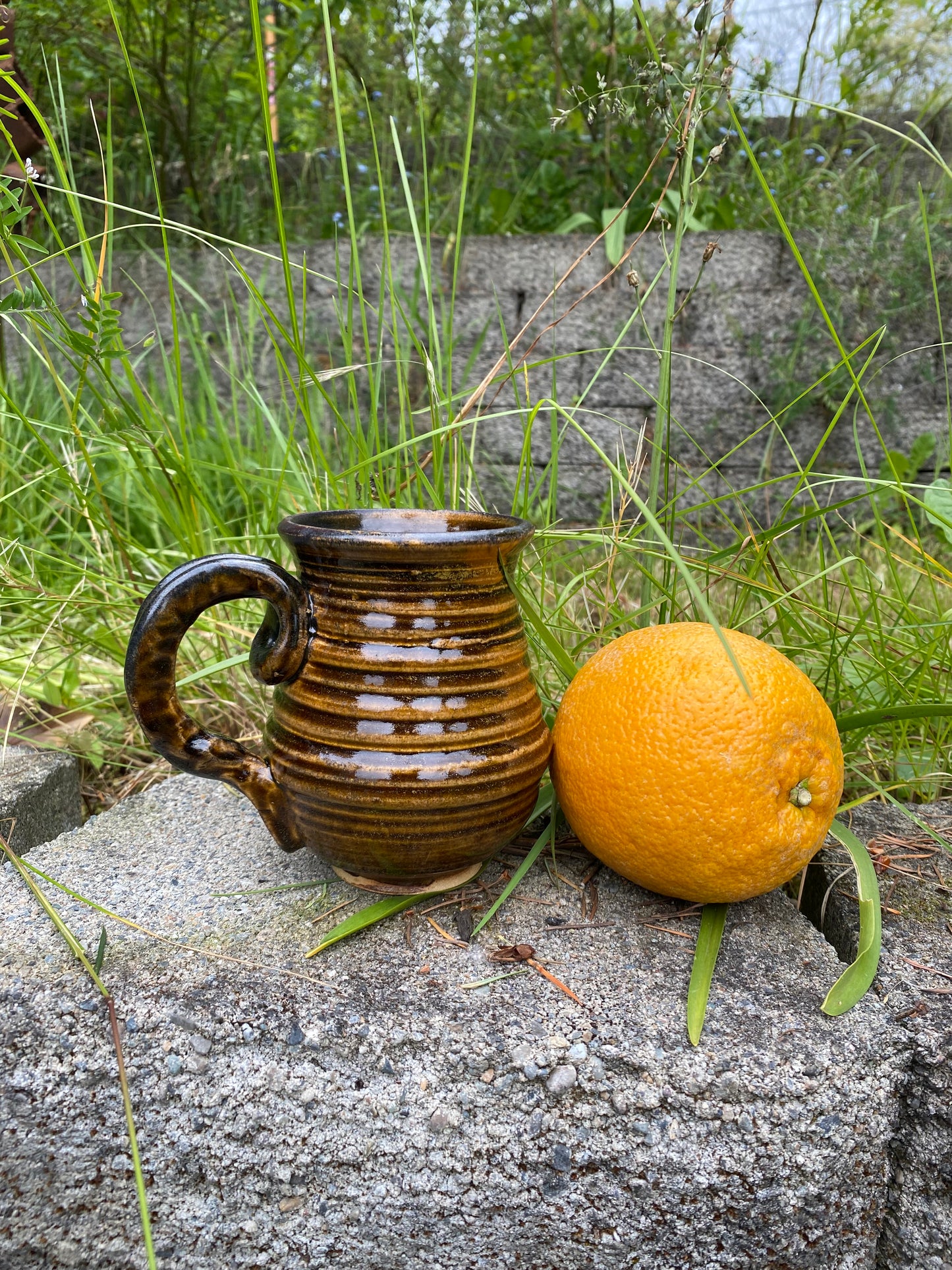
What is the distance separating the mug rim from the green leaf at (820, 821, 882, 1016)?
624 millimetres

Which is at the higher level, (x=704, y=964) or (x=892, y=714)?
(x=892, y=714)

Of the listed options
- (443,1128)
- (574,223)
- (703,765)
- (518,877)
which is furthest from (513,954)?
(574,223)

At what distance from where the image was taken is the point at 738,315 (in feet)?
11.2

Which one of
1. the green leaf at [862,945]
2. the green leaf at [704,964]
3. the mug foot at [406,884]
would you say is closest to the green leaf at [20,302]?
the mug foot at [406,884]

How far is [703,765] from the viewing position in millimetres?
1008

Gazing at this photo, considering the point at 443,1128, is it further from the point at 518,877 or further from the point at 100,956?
the point at 100,956

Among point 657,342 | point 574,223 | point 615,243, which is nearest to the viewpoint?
point 615,243

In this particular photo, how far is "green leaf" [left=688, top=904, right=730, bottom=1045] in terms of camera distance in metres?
1.00

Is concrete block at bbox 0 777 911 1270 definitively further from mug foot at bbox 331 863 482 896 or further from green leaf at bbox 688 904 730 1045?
mug foot at bbox 331 863 482 896

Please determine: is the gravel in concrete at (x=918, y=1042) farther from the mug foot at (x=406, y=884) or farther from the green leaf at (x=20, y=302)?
the green leaf at (x=20, y=302)

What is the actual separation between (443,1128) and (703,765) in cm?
49

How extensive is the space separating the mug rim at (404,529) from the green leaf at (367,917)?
48 centimetres

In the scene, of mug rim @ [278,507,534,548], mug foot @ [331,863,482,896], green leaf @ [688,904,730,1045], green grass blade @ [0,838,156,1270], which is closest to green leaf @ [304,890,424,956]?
mug foot @ [331,863,482,896]

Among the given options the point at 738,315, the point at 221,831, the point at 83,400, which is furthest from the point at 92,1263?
the point at 738,315
